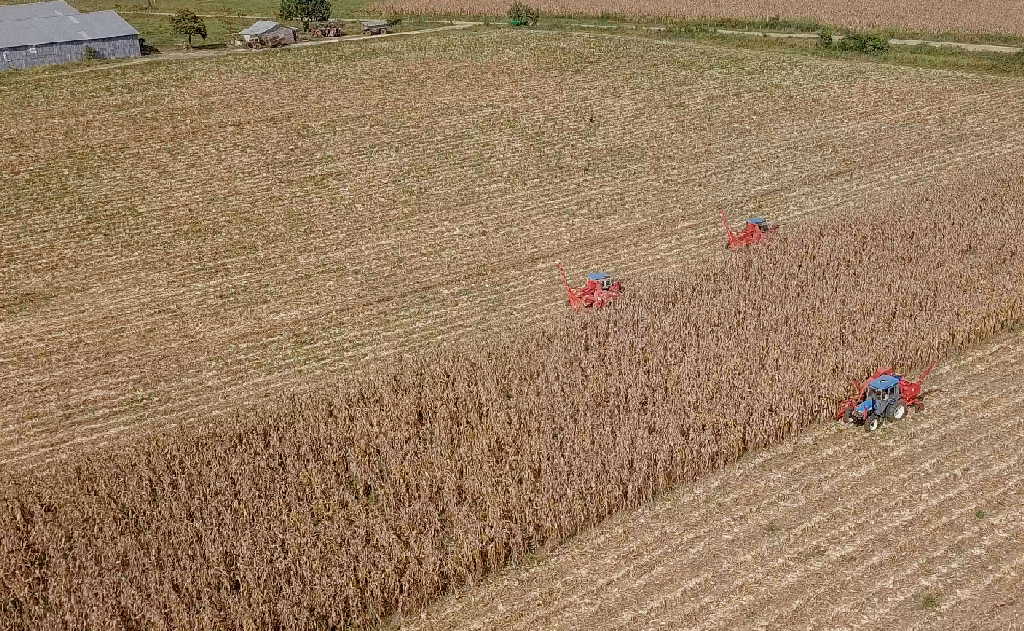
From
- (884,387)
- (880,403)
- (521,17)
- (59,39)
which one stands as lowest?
(880,403)

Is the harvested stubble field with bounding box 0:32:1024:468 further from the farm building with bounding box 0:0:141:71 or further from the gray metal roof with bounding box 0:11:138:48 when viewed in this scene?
the gray metal roof with bounding box 0:11:138:48

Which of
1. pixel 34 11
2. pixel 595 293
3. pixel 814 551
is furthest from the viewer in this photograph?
pixel 34 11

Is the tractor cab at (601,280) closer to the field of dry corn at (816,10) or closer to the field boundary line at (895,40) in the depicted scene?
the field boundary line at (895,40)

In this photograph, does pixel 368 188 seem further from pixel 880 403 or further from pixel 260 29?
pixel 260 29

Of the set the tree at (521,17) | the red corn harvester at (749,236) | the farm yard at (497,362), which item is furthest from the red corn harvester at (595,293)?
the tree at (521,17)

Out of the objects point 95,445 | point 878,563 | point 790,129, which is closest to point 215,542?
point 95,445

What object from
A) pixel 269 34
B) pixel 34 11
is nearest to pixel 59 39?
pixel 34 11

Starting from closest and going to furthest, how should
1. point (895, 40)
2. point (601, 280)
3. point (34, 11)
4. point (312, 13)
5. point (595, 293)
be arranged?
1. point (595, 293)
2. point (601, 280)
3. point (895, 40)
4. point (34, 11)
5. point (312, 13)

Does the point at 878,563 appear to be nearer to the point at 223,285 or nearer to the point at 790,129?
the point at 223,285
